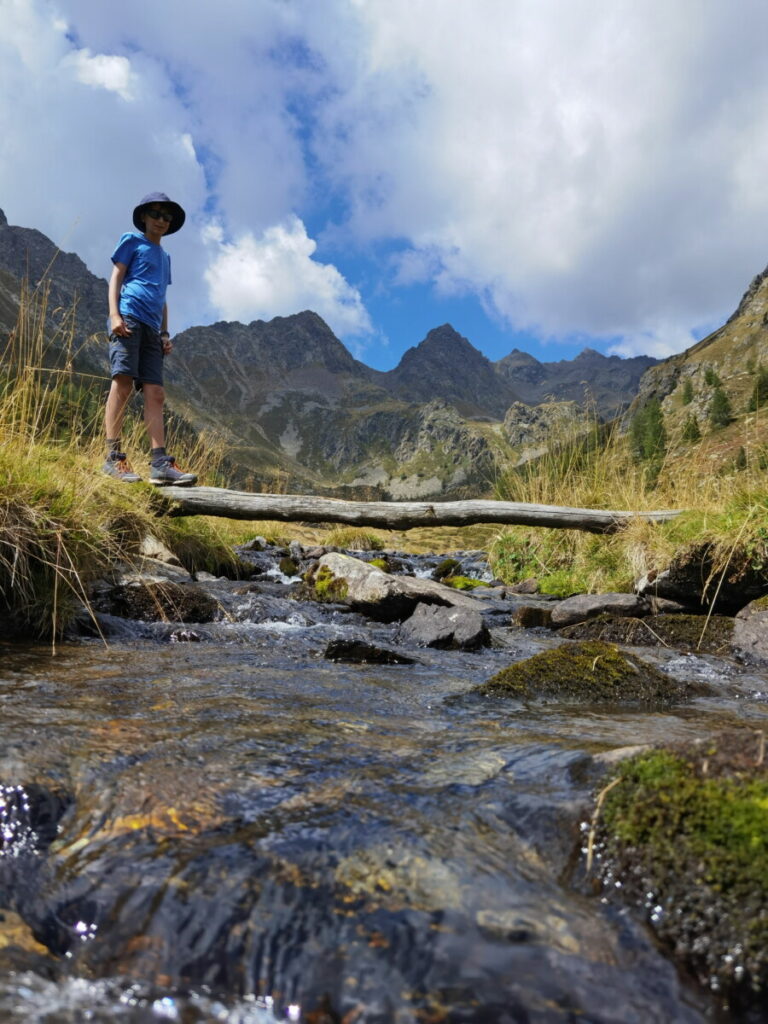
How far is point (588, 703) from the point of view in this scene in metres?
3.91

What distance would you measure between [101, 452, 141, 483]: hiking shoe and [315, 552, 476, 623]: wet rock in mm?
3159

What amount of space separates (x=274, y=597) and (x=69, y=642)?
3.41 metres

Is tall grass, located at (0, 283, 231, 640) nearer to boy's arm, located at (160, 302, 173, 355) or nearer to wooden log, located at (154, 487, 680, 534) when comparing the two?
wooden log, located at (154, 487, 680, 534)

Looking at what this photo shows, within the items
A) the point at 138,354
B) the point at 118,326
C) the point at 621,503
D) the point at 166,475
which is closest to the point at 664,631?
the point at 621,503

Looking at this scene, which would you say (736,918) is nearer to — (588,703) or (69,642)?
(588,703)

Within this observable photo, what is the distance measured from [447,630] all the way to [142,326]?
5505 mm

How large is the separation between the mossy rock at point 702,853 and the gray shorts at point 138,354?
7.39 meters

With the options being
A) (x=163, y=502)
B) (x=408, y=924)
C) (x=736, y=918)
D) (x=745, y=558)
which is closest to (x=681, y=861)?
(x=736, y=918)

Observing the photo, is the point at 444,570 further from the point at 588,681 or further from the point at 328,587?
the point at 588,681

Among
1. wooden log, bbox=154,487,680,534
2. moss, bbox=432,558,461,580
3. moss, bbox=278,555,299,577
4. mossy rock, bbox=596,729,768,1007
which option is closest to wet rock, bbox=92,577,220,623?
wooden log, bbox=154,487,680,534

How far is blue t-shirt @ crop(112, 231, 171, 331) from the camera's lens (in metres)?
7.51

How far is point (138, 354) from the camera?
299 inches

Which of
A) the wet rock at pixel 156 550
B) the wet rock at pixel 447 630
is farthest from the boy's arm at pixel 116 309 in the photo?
the wet rock at pixel 447 630

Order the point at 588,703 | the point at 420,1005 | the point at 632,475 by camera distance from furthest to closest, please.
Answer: the point at 632,475 → the point at 588,703 → the point at 420,1005
